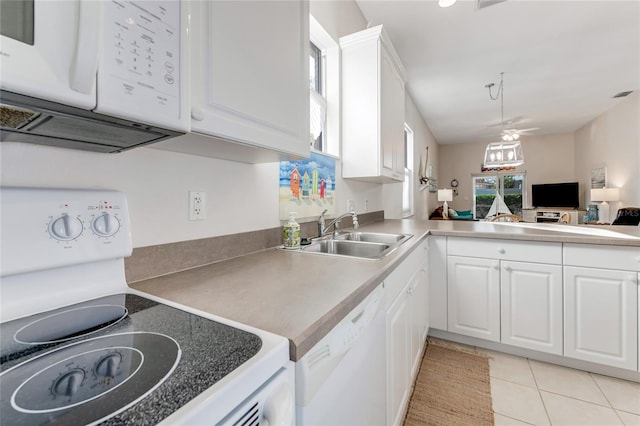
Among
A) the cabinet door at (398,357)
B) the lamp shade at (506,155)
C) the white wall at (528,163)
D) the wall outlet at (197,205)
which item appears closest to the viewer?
the wall outlet at (197,205)

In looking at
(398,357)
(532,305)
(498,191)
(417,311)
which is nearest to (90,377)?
(398,357)

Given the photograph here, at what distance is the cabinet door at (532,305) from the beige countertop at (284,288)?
1.15 metres

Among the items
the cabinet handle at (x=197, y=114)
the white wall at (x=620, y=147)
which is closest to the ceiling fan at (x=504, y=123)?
the white wall at (x=620, y=147)

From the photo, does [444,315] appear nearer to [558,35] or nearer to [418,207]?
[558,35]

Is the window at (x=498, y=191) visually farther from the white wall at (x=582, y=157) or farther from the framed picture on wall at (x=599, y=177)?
the framed picture on wall at (x=599, y=177)

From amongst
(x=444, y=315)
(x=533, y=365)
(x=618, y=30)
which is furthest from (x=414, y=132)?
(x=533, y=365)

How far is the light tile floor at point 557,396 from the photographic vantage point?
1.45m

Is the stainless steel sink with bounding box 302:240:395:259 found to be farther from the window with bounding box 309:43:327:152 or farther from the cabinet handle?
the cabinet handle

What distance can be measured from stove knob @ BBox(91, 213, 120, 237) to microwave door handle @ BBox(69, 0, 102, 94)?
0.40m

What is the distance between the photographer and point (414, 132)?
15.7 ft

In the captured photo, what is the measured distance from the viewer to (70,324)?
1.98 ft

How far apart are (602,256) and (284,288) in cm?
198

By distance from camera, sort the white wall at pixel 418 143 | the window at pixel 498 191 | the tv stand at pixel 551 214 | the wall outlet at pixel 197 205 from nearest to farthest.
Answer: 1. the wall outlet at pixel 197 205
2. the white wall at pixel 418 143
3. the tv stand at pixel 551 214
4. the window at pixel 498 191

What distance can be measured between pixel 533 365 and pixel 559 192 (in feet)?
23.6
